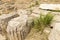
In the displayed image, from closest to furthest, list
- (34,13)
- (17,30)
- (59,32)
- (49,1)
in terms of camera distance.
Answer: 1. (59,32)
2. (17,30)
3. (34,13)
4. (49,1)

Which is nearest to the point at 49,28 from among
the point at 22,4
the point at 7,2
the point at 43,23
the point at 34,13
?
the point at 43,23

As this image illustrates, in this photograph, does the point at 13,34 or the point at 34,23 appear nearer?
the point at 13,34

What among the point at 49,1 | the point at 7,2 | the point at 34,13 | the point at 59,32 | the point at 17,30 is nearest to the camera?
the point at 59,32

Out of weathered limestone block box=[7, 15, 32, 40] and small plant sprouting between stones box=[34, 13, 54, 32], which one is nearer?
weathered limestone block box=[7, 15, 32, 40]

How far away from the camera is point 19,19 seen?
3191mm

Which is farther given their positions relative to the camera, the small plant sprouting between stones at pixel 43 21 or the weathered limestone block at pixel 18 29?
the small plant sprouting between stones at pixel 43 21

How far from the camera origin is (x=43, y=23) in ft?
10.3

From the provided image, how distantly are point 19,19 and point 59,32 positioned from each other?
2.99ft

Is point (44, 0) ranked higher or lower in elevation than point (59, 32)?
lower

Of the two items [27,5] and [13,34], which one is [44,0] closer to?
[27,5]

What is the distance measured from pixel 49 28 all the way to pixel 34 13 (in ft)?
2.56

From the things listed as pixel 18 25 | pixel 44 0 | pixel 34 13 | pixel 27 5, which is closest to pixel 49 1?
pixel 44 0

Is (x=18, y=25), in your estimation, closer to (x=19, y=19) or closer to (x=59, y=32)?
(x=19, y=19)

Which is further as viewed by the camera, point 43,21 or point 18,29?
point 43,21
